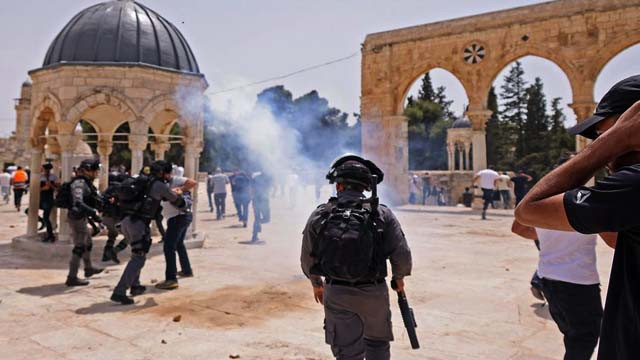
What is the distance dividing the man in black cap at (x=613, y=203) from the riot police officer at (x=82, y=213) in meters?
6.21

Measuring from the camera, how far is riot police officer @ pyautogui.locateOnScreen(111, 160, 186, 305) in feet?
18.0

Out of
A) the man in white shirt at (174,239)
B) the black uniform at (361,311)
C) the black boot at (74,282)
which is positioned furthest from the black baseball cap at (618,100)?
the black boot at (74,282)

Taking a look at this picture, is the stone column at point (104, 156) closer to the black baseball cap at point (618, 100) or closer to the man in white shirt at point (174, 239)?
the man in white shirt at point (174, 239)

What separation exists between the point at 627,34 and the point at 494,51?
4495 mm

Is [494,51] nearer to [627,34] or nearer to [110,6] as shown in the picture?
[627,34]

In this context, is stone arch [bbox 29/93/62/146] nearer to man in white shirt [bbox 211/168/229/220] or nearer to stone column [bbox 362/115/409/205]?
man in white shirt [bbox 211/168/229/220]

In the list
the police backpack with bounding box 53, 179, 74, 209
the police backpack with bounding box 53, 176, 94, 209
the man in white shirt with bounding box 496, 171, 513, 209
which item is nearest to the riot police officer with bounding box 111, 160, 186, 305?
the police backpack with bounding box 53, 176, 94, 209

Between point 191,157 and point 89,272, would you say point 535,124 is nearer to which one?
point 191,157

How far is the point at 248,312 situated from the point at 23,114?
3631 cm

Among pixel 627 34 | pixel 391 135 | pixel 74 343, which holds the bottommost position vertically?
pixel 74 343

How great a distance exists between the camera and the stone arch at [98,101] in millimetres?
8656

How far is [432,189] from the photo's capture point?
944 inches

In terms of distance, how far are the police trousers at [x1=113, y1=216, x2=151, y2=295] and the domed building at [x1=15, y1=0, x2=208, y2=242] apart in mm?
3692

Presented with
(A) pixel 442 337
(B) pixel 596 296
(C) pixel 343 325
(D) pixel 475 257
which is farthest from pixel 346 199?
(D) pixel 475 257
